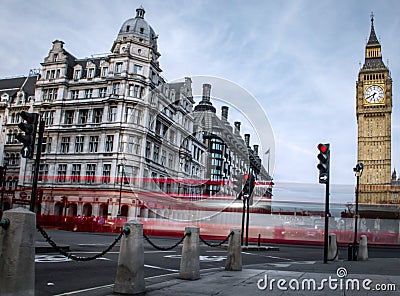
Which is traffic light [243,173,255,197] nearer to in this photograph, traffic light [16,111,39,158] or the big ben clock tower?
traffic light [16,111,39,158]

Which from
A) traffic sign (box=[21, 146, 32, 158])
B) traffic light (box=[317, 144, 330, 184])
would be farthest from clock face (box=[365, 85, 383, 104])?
traffic sign (box=[21, 146, 32, 158])

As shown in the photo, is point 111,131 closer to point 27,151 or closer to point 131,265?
point 27,151

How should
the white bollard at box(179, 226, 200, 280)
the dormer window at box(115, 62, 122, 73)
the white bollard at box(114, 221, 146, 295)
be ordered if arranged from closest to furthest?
the white bollard at box(114, 221, 146, 295)
the white bollard at box(179, 226, 200, 280)
the dormer window at box(115, 62, 122, 73)

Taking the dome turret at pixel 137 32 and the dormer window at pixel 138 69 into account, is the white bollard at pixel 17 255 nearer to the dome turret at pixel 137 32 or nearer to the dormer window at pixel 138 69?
the dormer window at pixel 138 69

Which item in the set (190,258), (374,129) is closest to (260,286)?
(190,258)

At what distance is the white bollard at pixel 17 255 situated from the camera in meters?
4.92

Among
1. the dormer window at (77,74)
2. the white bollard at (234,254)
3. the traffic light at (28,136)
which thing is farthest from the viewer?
the dormer window at (77,74)

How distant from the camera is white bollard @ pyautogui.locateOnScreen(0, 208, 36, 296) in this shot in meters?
4.92

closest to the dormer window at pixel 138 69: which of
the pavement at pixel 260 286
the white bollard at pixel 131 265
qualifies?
the pavement at pixel 260 286

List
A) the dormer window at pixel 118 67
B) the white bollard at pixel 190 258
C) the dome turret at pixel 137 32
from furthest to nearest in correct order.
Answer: the dome turret at pixel 137 32 → the dormer window at pixel 118 67 → the white bollard at pixel 190 258

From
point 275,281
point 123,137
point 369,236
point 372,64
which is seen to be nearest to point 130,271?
point 275,281

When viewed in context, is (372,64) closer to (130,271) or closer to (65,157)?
(65,157)

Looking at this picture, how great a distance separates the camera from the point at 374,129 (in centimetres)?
13288

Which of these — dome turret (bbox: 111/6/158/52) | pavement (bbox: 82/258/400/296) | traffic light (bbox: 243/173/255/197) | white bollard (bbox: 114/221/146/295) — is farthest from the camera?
dome turret (bbox: 111/6/158/52)
